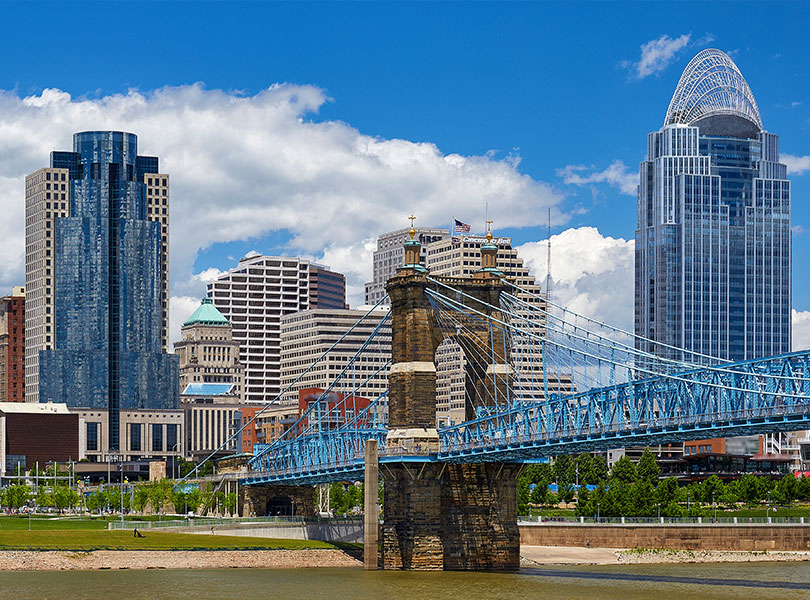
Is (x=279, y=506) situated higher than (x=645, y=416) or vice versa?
(x=645, y=416)

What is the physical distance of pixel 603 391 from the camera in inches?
4318

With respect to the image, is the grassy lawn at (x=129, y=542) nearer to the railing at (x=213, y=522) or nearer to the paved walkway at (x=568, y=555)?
the railing at (x=213, y=522)

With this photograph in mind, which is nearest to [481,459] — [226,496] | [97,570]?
[97,570]

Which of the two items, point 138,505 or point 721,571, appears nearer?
point 721,571

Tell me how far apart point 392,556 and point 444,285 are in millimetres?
23500

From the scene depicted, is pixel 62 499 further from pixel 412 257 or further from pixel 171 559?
pixel 412 257

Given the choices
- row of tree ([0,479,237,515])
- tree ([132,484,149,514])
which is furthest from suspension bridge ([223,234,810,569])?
tree ([132,484,149,514])

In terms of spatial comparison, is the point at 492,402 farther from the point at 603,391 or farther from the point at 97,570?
the point at 97,570

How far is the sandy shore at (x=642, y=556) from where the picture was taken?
5536 inches

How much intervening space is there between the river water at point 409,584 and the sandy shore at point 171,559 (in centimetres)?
252

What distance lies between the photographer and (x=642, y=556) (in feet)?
476

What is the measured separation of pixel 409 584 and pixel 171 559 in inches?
1081

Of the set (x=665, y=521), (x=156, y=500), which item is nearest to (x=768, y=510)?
(x=665, y=521)

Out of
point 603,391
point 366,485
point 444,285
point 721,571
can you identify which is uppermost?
A: point 444,285
